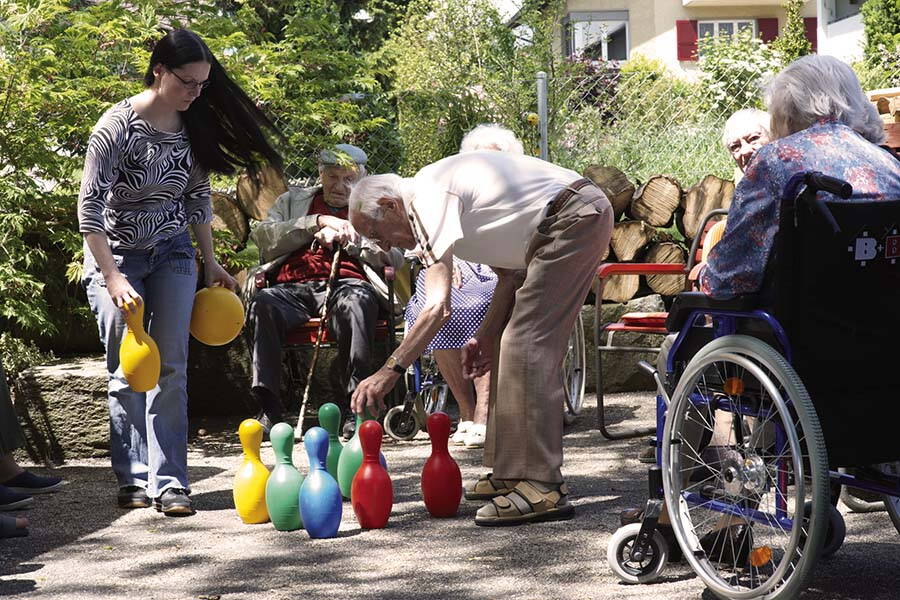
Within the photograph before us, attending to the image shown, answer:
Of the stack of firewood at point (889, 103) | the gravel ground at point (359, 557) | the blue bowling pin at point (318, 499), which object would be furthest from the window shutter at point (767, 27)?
the blue bowling pin at point (318, 499)

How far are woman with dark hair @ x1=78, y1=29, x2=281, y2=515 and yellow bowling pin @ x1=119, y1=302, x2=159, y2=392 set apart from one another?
89 millimetres

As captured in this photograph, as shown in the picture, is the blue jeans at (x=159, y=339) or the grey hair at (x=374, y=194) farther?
the blue jeans at (x=159, y=339)

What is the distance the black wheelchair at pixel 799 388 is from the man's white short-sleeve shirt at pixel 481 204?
862mm

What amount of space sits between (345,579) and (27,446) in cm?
280

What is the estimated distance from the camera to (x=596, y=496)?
14.0 feet

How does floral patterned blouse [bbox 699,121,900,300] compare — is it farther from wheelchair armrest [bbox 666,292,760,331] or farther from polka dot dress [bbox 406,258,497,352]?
polka dot dress [bbox 406,258,497,352]

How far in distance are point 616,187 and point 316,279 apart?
6.69ft

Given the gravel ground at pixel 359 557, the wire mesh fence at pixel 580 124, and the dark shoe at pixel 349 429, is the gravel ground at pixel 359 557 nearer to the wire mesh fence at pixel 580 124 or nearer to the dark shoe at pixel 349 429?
the dark shoe at pixel 349 429

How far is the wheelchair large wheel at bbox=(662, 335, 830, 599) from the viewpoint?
250 centimetres

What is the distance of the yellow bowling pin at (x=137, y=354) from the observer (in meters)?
3.93

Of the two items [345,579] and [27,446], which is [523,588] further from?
[27,446]

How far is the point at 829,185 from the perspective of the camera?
8.36 ft

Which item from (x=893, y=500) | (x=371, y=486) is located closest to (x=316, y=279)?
(x=371, y=486)

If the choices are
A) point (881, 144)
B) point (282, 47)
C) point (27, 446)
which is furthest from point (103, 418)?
point (881, 144)
